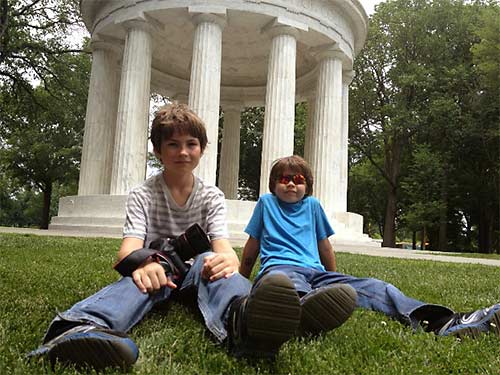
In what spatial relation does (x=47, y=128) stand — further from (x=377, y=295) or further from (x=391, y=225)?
(x=377, y=295)

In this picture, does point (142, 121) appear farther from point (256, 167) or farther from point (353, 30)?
point (256, 167)

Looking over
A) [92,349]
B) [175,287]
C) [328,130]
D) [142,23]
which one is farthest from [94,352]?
[328,130]

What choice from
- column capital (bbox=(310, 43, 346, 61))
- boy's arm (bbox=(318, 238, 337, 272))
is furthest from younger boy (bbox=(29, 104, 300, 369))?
column capital (bbox=(310, 43, 346, 61))

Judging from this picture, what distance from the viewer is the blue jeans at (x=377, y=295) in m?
3.50

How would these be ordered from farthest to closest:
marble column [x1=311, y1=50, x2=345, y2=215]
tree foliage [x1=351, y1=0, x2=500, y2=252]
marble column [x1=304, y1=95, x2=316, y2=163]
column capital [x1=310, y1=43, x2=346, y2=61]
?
tree foliage [x1=351, y1=0, x2=500, y2=252], marble column [x1=304, y1=95, x2=316, y2=163], column capital [x1=310, y1=43, x2=346, y2=61], marble column [x1=311, y1=50, x2=345, y2=215]

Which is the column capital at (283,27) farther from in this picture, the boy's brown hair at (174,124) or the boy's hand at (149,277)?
the boy's hand at (149,277)

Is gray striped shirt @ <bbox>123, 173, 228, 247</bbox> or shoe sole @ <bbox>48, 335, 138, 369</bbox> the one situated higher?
gray striped shirt @ <bbox>123, 173, 228, 247</bbox>

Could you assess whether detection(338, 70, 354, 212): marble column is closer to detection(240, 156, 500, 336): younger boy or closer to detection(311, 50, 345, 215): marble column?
detection(311, 50, 345, 215): marble column

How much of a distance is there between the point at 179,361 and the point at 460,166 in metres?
35.6

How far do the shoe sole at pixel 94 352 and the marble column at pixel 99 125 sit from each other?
2009cm

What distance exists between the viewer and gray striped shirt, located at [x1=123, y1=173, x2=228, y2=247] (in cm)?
356

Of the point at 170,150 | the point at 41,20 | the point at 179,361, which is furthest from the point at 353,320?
the point at 41,20

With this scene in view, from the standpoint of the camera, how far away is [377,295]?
383 centimetres

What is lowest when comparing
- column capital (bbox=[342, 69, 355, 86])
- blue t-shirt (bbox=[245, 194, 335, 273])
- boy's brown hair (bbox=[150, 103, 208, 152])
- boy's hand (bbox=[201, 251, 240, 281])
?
boy's hand (bbox=[201, 251, 240, 281])
